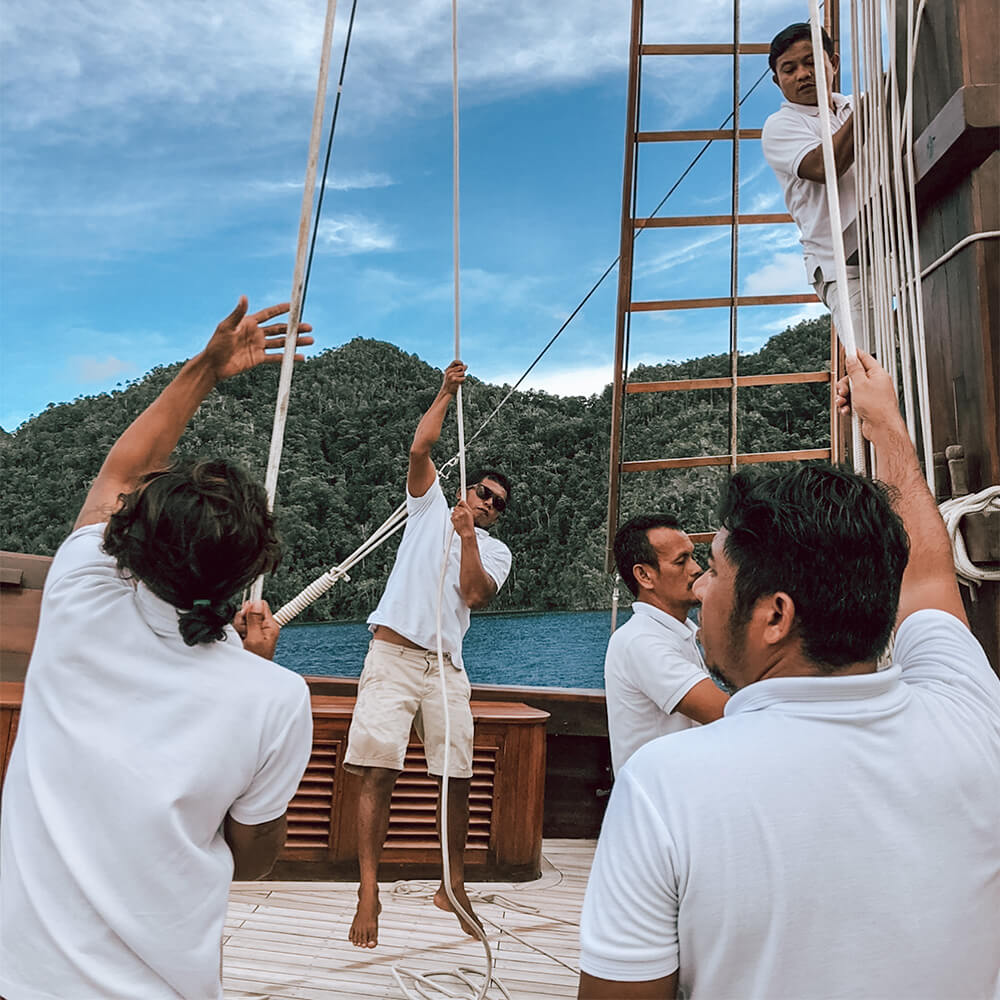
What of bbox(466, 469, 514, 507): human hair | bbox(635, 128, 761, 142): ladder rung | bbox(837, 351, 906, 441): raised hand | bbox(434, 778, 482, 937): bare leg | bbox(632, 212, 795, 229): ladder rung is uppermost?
bbox(635, 128, 761, 142): ladder rung

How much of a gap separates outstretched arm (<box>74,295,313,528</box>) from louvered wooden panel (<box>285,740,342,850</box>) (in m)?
2.10

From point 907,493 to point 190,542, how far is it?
77cm

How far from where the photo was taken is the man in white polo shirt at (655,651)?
5.60 feet

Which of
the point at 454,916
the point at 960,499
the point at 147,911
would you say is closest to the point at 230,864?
the point at 147,911

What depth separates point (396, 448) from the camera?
86.3ft

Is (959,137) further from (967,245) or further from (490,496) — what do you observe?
(490,496)

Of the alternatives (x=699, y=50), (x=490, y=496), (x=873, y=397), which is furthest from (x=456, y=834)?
(x=699, y=50)

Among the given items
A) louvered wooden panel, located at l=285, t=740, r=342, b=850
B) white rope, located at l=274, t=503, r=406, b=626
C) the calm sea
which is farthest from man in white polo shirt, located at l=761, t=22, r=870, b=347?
the calm sea

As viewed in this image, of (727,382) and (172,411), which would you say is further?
(727,382)

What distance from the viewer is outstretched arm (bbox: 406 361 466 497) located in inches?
106

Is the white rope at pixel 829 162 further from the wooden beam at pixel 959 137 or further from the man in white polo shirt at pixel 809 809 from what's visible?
the man in white polo shirt at pixel 809 809

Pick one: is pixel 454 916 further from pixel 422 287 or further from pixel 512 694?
pixel 422 287

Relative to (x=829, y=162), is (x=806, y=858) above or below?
below

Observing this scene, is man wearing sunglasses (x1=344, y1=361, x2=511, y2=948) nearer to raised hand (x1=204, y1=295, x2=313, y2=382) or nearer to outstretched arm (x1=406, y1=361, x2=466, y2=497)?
outstretched arm (x1=406, y1=361, x2=466, y2=497)
